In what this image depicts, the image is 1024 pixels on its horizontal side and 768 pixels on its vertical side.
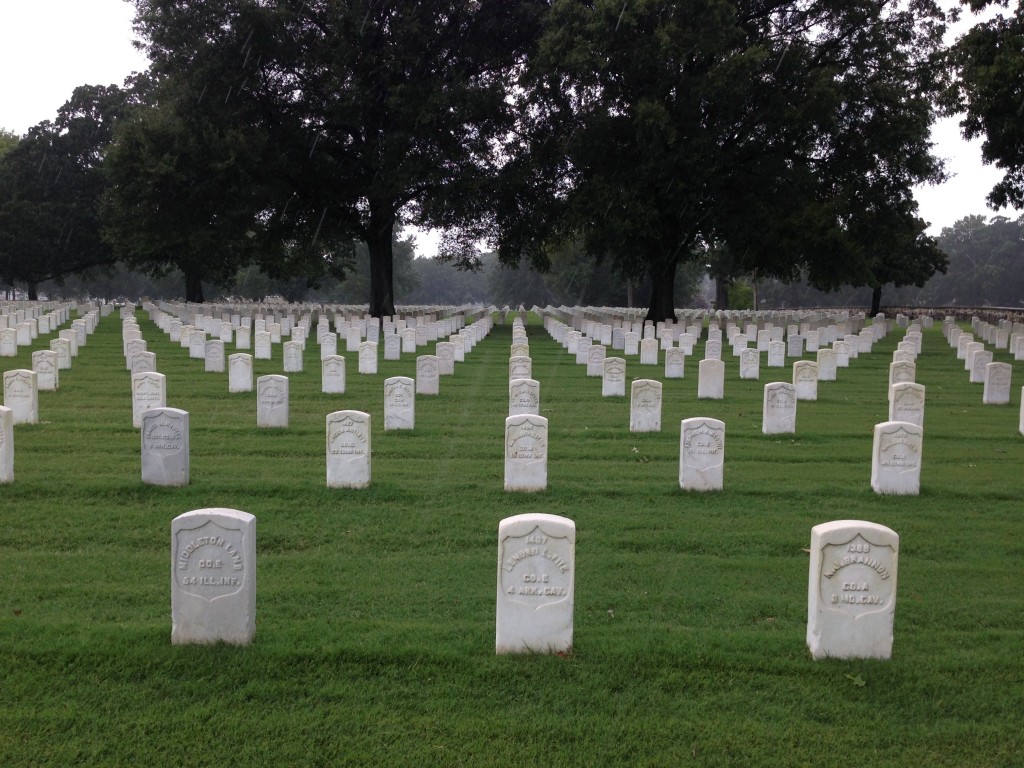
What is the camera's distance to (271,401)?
40.6 ft

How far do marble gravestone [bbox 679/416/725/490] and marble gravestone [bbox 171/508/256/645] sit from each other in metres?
4.92

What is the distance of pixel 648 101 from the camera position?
29125mm

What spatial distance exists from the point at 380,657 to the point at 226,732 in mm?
996

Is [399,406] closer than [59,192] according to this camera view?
Yes

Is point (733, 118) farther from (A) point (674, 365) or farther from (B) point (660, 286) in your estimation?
(A) point (674, 365)

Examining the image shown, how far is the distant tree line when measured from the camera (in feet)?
98.5

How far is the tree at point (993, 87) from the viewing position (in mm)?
22359

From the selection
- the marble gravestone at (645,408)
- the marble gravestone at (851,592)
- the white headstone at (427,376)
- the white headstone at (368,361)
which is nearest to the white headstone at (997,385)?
the marble gravestone at (645,408)

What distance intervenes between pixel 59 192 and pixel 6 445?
153 feet

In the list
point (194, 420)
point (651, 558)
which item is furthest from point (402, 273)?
point (651, 558)

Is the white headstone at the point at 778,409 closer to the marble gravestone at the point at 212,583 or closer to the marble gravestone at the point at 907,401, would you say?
the marble gravestone at the point at 907,401

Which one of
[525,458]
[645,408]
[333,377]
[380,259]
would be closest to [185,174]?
[380,259]

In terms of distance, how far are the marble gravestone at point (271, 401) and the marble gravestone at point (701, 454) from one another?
548 cm

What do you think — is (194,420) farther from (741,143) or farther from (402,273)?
(402,273)
